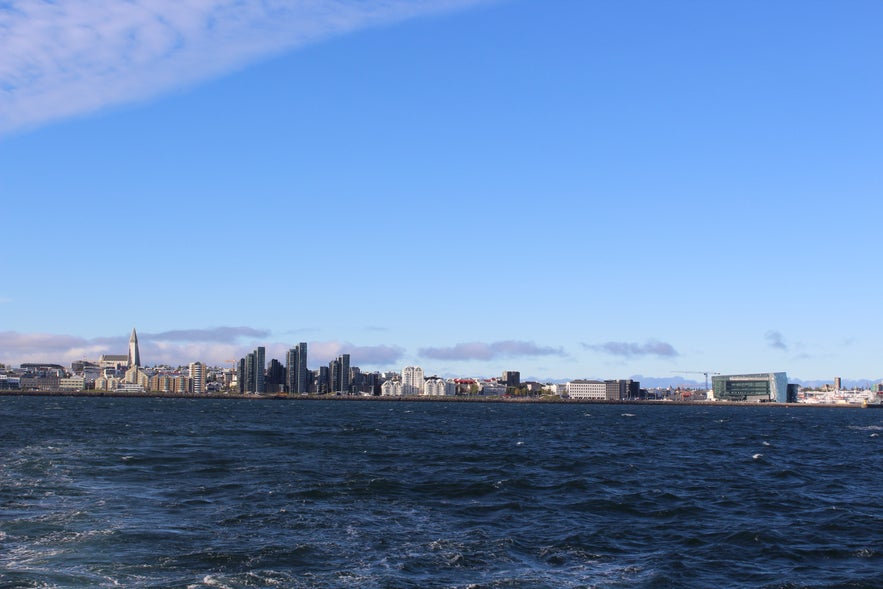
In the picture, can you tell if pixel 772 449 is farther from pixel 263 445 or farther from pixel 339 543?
pixel 339 543

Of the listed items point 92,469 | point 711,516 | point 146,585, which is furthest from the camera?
point 92,469

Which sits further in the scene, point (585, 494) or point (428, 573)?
point (585, 494)

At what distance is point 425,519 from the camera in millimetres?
39281

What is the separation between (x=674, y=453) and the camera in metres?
80.8

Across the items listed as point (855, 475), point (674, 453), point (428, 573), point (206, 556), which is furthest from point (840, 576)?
point (674, 453)

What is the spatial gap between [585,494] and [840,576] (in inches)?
803

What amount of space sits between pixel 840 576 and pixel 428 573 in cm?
1522

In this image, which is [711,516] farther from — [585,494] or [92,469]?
[92,469]

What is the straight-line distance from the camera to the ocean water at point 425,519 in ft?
94.7

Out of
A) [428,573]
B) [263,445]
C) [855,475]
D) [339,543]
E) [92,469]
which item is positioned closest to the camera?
[428,573]

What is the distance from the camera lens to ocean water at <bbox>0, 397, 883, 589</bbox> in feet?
94.7

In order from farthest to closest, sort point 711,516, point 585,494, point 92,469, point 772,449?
point 772,449, point 92,469, point 585,494, point 711,516

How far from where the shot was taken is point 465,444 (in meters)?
88.2

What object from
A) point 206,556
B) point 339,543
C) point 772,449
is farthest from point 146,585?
point 772,449
